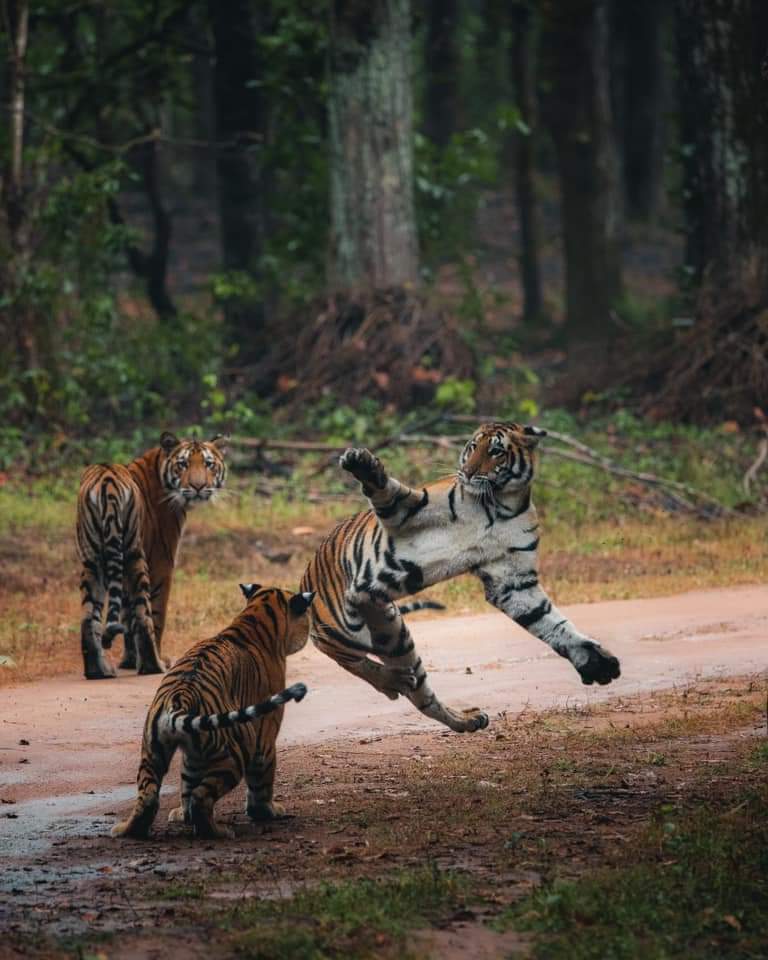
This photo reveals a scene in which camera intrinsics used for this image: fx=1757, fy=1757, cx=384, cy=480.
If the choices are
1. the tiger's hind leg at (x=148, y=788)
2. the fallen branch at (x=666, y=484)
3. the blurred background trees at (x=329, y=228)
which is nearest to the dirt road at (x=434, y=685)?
the tiger's hind leg at (x=148, y=788)

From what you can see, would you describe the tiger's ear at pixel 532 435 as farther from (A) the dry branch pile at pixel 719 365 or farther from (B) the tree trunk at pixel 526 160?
(B) the tree trunk at pixel 526 160

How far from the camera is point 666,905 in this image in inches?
212

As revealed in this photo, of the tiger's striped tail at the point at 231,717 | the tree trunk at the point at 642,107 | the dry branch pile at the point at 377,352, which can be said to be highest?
the tree trunk at the point at 642,107

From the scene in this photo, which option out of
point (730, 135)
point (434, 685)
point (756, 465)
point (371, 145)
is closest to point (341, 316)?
point (371, 145)

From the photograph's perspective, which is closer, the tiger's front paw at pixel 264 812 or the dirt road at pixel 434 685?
the tiger's front paw at pixel 264 812

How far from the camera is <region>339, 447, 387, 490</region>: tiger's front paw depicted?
23.6 feet

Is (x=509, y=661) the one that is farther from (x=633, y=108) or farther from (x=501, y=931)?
(x=633, y=108)

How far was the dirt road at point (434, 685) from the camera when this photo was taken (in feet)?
24.2

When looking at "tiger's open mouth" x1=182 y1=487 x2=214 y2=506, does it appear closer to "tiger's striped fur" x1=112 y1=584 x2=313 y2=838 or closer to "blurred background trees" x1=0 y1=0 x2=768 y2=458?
"tiger's striped fur" x1=112 y1=584 x2=313 y2=838

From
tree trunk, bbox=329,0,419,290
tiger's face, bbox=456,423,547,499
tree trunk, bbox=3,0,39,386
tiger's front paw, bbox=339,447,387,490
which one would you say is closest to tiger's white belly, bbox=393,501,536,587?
tiger's face, bbox=456,423,547,499

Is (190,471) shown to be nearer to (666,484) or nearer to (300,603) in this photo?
(300,603)

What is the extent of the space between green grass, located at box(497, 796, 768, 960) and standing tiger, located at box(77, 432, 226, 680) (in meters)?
4.29

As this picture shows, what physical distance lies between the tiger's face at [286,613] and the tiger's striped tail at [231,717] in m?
0.89

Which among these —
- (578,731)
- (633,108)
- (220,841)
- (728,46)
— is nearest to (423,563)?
(578,731)
